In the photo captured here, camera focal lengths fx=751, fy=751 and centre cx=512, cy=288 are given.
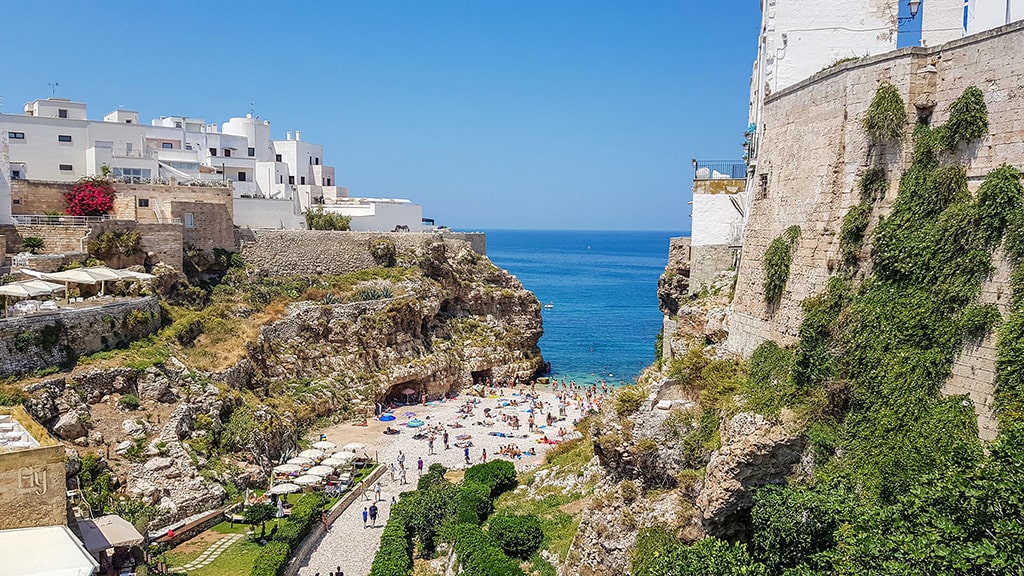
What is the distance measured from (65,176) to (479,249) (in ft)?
84.0

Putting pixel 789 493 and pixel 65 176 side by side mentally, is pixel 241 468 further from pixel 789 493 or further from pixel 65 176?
pixel 65 176

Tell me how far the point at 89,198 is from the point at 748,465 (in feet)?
112

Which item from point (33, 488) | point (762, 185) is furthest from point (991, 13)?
point (33, 488)

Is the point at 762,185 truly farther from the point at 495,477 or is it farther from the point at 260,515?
the point at 260,515

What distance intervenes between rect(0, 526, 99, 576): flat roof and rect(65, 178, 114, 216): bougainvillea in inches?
1079

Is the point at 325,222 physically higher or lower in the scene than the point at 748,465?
higher

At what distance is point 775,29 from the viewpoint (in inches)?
730

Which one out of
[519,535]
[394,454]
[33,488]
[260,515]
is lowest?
[394,454]

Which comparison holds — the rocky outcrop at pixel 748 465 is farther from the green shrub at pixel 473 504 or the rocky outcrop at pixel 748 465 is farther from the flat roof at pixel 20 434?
the flat roof at pixel 20 434

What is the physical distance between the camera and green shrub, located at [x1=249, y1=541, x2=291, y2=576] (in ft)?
60.1

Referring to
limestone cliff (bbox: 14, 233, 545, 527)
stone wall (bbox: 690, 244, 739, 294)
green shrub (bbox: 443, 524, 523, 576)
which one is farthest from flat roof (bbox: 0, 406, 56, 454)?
stone wall (bbox: 690, 244, 739, 294)

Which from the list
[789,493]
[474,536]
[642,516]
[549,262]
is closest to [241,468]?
[474,536]

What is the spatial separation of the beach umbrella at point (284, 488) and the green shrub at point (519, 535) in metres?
7.90

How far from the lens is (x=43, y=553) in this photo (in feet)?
39.8
